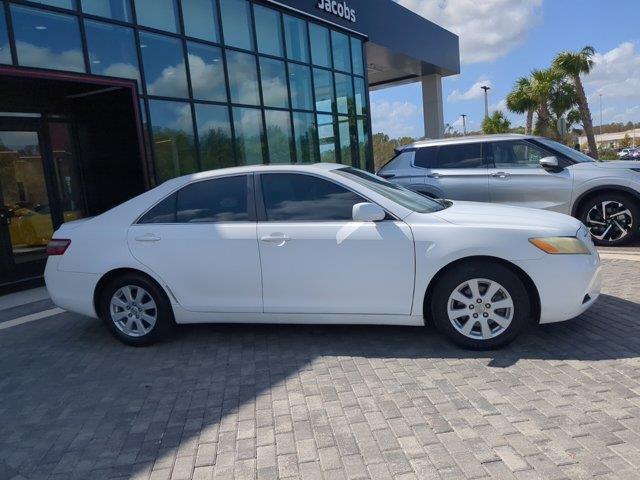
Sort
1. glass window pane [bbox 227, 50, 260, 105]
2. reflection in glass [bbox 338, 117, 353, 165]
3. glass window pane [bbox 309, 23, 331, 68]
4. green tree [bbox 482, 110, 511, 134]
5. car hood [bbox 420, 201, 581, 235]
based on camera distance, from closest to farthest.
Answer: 1. car hood [bbox 420, 201, 581, 235]
2. glass window pane [bbox 227, 50, 260, 105]
3. glass window pane [bbox 309, 23, 331, 68]
4. reflection in glass [bbox 338, 117, 353, 165]
5. green tree [bbox 482, 110, 511, 134]

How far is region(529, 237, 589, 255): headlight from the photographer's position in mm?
3898

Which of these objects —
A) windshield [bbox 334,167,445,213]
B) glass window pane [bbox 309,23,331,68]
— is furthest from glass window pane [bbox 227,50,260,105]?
windshield [bbox 334,167,445,213]

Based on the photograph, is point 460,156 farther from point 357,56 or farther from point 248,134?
point 357,56

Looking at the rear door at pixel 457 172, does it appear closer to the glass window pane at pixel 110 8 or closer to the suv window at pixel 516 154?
the suv window at pixel 516 154

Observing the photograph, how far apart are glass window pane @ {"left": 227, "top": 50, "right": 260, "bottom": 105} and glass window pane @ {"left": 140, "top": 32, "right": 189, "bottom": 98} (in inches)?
53.4

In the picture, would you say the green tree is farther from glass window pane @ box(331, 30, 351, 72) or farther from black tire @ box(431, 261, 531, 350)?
black tire @ box(431, 261, 531, 350)

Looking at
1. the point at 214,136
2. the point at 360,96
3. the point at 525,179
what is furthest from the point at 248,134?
the point at 525,179

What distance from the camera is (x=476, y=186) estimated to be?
8352mm

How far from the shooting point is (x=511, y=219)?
4.12 m

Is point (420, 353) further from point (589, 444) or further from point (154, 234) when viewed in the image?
point (154, 234)

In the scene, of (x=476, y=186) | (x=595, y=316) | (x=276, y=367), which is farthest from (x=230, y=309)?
(x=476, y=186)

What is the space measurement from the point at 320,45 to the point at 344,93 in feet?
5.44

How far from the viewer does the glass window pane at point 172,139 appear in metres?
9.66

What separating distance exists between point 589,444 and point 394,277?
1768 millimetres
